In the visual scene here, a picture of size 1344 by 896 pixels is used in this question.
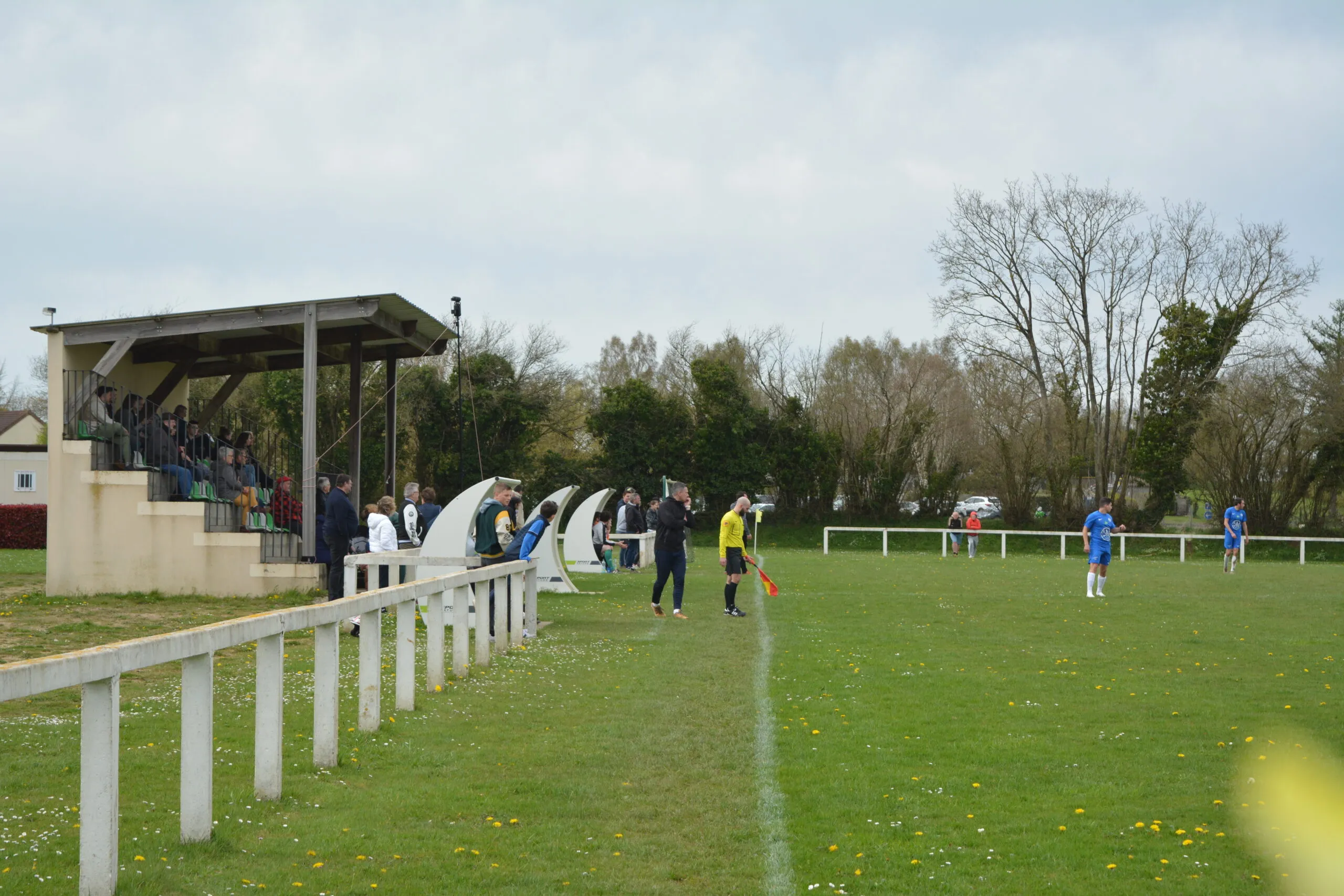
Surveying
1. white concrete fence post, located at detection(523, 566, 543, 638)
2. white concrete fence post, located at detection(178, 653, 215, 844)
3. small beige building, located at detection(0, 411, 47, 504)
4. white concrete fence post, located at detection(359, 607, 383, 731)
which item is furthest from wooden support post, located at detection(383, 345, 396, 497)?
small beige building, located at detection(0, 411, 47, 504)

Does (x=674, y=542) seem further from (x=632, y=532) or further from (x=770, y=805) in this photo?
(x=632, y=532)

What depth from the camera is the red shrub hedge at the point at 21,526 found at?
41875 millimetres

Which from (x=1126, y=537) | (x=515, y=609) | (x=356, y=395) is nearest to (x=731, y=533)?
(x=515, y=609)

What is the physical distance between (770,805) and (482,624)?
568cm

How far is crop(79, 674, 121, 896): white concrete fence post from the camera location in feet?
14.3

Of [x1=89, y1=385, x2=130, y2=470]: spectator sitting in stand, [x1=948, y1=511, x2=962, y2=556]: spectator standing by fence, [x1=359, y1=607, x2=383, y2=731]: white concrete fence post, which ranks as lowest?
[x1=948, y1=511, x2=962, y2=556]: spectator standing by fence

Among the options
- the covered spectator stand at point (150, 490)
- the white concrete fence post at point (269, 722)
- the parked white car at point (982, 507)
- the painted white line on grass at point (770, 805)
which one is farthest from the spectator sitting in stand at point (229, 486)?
the parked white car at point (982, 507)

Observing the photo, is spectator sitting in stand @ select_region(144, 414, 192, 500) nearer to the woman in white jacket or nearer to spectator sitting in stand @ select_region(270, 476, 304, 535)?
spectator sitting in stand @ select_region(270, 476, 304, 535)

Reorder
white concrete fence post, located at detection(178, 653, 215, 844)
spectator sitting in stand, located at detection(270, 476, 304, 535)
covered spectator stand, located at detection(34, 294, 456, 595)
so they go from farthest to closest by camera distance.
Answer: spectator sitting in stand, located at detection(270, 476, 304, 535) < covered spectator stand, located at detection(34, 294, 456, 595) < white concrete fence post, located at detection(178, 653, 215, 844)

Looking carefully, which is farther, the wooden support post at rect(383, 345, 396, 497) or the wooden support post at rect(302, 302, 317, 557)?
the wooden support post at rect(383, 345, 396, 497)

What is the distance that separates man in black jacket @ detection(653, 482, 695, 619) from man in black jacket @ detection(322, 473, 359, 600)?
12.7 feet

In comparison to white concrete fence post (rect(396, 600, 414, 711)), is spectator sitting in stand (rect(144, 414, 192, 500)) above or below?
above

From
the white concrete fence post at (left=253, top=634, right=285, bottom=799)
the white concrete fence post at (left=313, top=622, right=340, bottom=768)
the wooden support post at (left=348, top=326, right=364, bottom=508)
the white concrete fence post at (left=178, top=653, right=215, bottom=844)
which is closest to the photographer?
the white concrete fence post at (left=178, top=653, right=215, bottom=844)

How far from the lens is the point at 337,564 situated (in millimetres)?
14602
